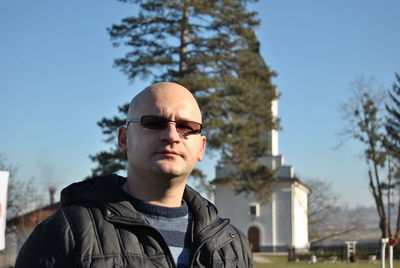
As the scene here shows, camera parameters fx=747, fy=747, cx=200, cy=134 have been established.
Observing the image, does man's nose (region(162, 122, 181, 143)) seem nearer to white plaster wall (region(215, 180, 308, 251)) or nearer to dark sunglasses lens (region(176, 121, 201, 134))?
dark sunglasses lens (region(176, 121, 201, 134))

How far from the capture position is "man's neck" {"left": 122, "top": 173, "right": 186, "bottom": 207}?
2.59m

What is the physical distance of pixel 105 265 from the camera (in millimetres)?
2371

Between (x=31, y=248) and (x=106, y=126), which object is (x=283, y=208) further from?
(x=31, y=248)

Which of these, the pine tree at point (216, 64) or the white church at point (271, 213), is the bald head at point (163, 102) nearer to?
the pine tree at point (216, 64)

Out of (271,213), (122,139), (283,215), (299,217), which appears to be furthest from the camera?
(299,217)

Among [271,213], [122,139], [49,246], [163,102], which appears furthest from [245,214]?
[49,246]

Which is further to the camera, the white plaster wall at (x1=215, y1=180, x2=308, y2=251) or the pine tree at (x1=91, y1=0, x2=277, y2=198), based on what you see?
the white plaster wall at (x1=215, y1=180, x2=308, y2=251)

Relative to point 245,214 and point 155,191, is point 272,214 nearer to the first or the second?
point 245,214

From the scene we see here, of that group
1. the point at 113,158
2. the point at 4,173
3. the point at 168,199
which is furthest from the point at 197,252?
the point at 113,158

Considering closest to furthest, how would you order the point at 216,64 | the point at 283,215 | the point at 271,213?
the point at 216,64
the point at 271,213
the point at 283,215

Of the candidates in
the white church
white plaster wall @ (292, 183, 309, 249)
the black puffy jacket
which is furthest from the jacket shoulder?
white plaster wall @ (292, 183, 309, 249)

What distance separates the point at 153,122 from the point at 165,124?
0.05 meters

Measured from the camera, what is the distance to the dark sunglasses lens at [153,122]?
261 centimetres

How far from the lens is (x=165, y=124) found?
2.63 meters
